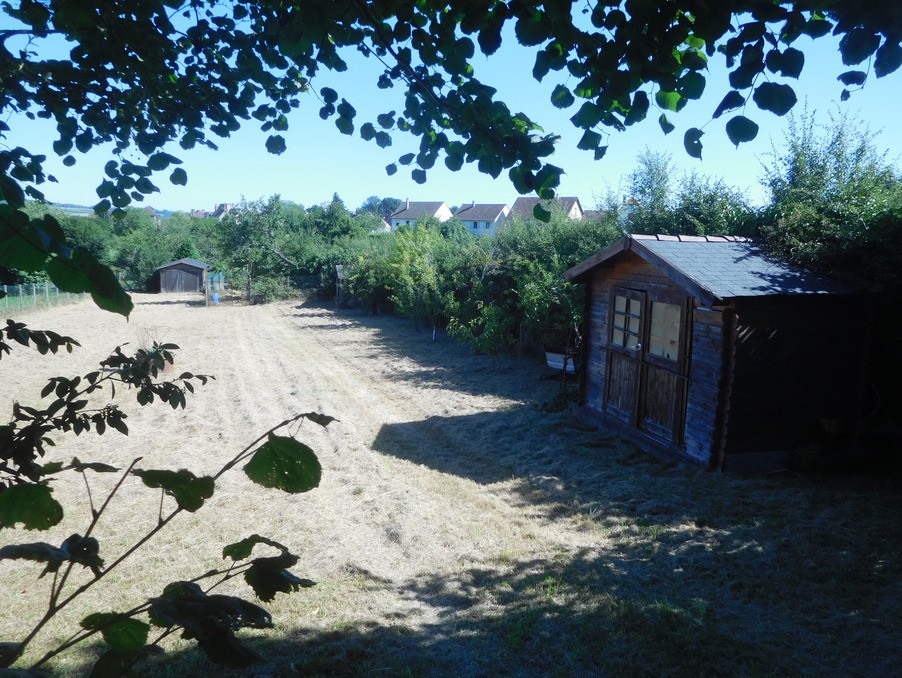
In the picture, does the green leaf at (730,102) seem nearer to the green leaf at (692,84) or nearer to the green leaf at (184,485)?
the green leaf at (692,84)

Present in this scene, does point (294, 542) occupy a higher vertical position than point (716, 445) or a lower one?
lower

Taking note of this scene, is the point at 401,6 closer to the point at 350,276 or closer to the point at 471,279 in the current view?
the point at 471,279

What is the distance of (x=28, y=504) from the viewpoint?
998 millimetres

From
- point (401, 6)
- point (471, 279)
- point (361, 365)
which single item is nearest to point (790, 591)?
point (401, 6)

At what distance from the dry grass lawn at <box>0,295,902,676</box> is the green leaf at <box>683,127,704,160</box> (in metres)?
1.43

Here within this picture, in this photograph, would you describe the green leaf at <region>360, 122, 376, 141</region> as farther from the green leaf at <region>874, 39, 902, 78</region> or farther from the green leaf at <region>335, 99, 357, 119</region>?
the green leaf at <region>874, 39, 902, 78</region>

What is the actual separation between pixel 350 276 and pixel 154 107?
25.0 m

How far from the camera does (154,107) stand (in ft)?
10.5

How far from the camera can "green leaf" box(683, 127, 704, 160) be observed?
6.19ft

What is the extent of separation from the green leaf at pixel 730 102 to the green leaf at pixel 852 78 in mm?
288

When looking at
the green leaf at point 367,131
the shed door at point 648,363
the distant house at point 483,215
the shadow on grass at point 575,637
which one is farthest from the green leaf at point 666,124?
the distant house at point 483,215

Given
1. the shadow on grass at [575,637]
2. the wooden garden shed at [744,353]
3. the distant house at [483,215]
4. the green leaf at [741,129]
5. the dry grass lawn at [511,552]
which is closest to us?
the green leaf at [741,129]

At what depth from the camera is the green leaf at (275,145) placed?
3268mm

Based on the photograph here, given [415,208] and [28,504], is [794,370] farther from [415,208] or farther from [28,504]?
[415,208]
